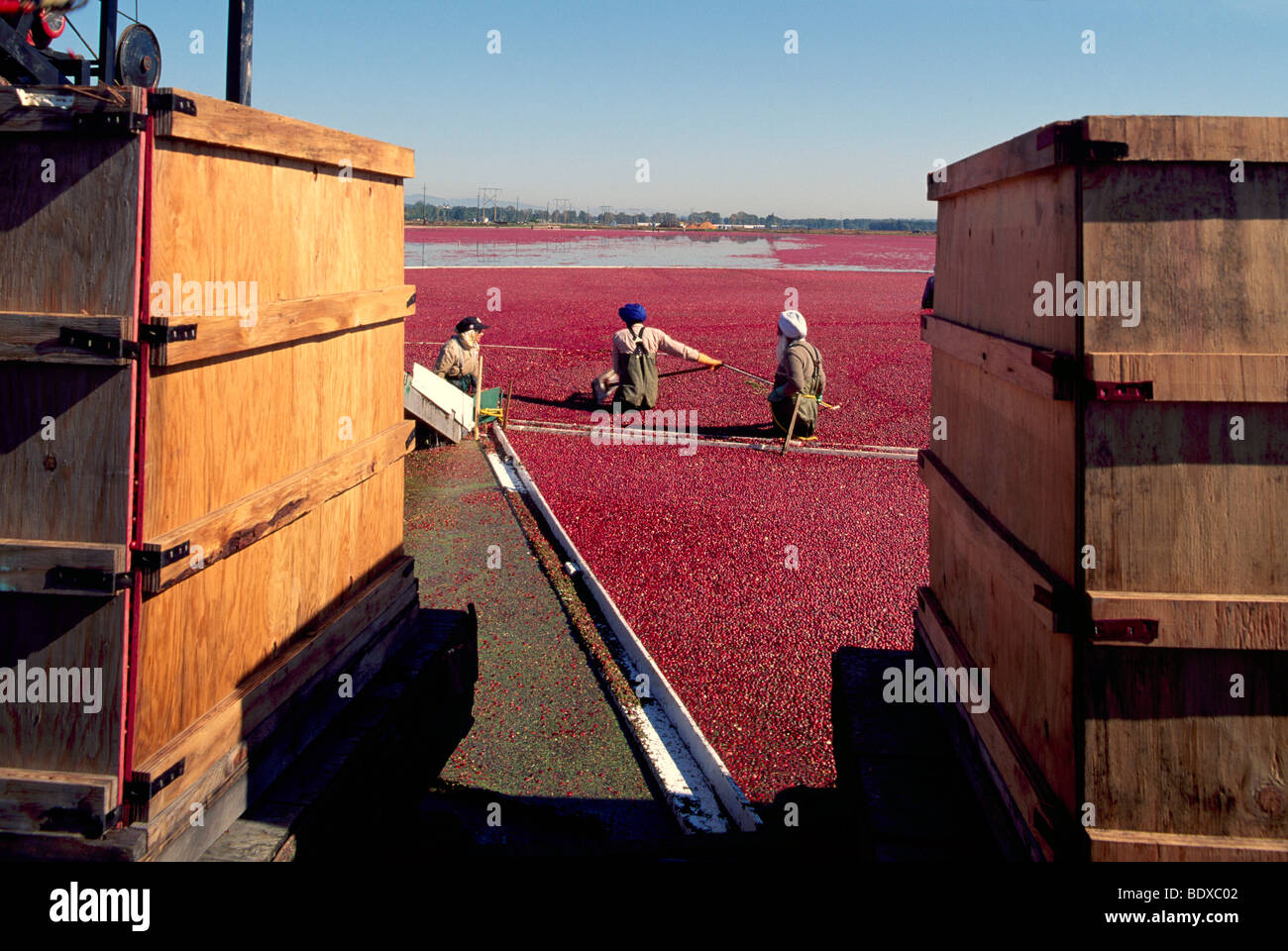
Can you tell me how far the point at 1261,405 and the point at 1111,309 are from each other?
0.38m

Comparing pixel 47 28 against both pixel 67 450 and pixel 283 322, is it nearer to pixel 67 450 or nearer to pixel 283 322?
pixel 283 322

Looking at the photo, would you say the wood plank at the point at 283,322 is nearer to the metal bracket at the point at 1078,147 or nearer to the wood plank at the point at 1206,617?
the metal bracket at the point at 1078,147

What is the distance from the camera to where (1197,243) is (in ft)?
7.54

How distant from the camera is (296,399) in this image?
11.5 feet

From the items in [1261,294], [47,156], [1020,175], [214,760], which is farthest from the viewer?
[214,760]

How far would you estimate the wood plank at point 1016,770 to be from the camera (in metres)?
2.46

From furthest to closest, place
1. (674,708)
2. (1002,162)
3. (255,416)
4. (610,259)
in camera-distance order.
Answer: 1. (610,259)
2. (674,708)
3. (255,416)
4. (1002,162)

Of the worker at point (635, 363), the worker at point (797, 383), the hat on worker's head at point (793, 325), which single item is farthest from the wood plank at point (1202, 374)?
the worker at point (635, 363)

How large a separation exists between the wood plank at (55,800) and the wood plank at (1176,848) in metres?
2.31

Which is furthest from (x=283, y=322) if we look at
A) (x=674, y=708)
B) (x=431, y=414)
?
(x=431, y=414)

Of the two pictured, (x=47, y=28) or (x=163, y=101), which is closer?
(x=163, y=101)

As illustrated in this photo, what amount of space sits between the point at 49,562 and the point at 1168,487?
2.59 m
